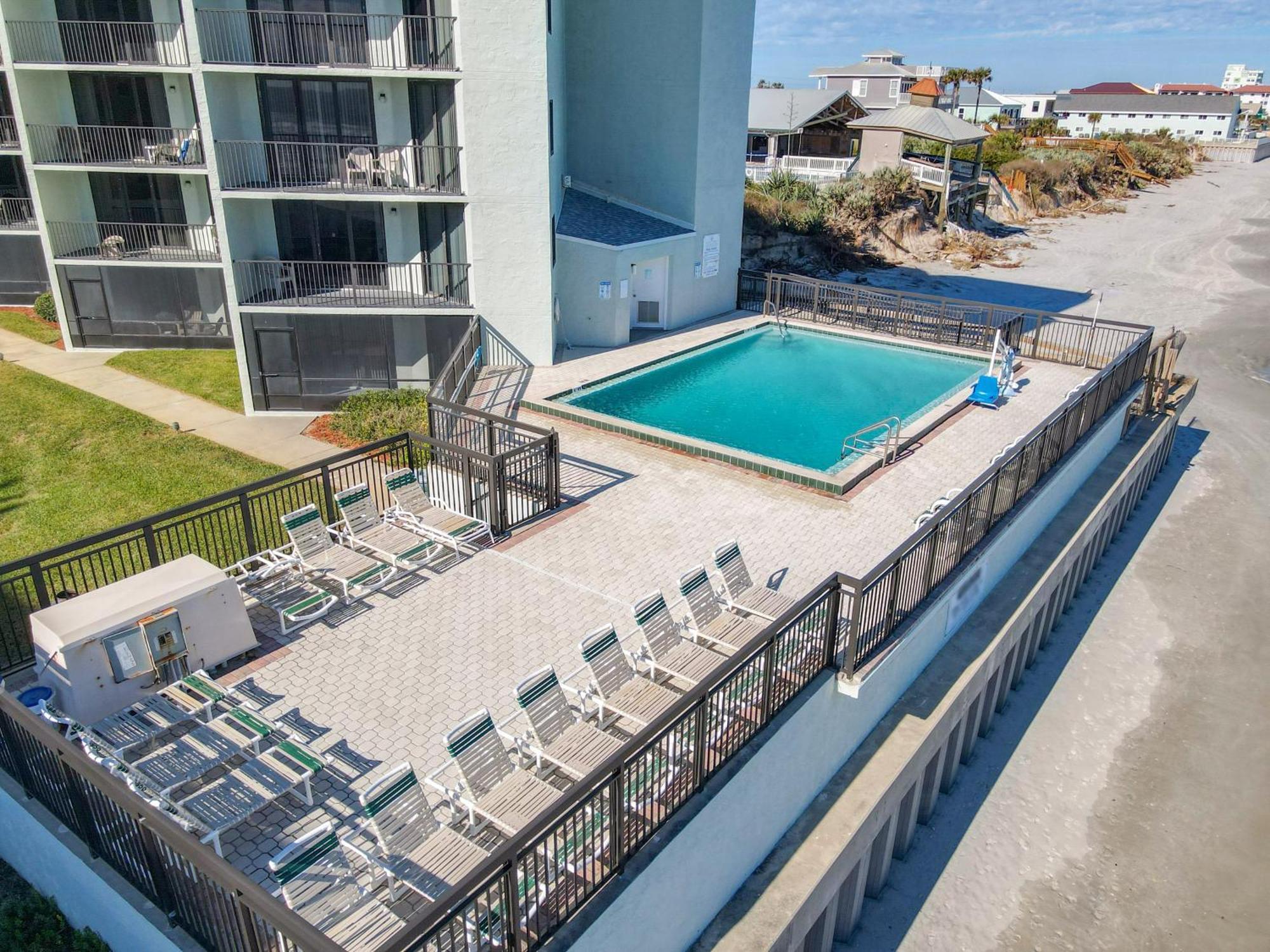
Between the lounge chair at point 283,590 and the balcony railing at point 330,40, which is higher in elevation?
the balcony railing at point 330,40

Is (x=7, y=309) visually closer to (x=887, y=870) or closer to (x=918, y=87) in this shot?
(x=887, y=870)

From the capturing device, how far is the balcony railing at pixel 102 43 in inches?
957

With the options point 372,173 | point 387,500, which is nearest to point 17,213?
point 372,173

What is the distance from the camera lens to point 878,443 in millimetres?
17688

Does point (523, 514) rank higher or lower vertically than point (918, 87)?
lower

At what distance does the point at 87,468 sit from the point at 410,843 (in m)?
15.0

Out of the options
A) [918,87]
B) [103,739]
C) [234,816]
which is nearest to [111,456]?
[103,739]

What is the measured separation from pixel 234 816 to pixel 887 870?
821cm

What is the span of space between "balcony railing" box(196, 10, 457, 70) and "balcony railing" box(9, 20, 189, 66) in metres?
5.86

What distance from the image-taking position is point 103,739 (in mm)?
8594

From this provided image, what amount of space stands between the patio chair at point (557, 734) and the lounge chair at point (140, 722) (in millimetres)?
3534

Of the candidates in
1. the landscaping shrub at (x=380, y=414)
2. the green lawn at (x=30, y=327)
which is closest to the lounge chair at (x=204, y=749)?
the landscaping shrub at (x=380, y=414)

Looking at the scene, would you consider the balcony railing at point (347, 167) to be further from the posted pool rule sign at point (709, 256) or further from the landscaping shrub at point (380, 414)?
the posted pool rule sign at point (709, 256)

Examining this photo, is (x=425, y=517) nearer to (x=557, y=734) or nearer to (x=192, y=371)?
(x=557, y=734)
